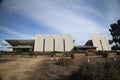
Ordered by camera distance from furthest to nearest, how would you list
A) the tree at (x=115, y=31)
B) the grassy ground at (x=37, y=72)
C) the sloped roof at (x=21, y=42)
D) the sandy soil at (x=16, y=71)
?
the sloped roof at (x=21, y=42) → the tree at (x=115, y=31) → the sandy soil at (x=16, y=71) → the grassy ground at (x=37, y=72)

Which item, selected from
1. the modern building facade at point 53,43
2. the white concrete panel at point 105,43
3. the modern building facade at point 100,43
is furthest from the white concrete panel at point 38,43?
the white concrete panel at point 105,43

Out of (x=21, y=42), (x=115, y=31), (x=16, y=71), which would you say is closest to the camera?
(x=16, y=71)

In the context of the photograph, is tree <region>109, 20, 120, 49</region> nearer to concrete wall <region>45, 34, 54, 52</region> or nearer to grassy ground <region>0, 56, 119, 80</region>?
concrete wall <region>45, 34, 54, 52</region>

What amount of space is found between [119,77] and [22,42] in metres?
59.4

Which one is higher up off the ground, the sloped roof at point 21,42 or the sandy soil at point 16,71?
the sloped roof at point 21,42

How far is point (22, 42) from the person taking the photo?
62688mm

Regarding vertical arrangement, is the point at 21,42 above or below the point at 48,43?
above

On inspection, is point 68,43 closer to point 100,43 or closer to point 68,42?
point 68,42

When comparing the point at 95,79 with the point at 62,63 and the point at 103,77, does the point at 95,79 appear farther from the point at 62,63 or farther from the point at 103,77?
the point at 62,63

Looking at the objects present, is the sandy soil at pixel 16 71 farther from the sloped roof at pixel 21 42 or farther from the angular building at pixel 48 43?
the sloped roof at pixel 21 42

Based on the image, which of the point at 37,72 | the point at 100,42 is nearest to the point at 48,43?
the point at 100,42

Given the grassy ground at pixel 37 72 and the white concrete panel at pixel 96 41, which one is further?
the white concrete panel at pixel 96 41

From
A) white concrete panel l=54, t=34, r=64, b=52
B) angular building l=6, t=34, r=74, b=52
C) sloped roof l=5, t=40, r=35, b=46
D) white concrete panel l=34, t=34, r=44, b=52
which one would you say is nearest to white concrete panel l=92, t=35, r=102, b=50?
angular building l=6, t=34, r=74, b=52

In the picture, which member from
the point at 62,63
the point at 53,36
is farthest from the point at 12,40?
the point at 62,63
